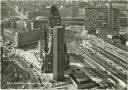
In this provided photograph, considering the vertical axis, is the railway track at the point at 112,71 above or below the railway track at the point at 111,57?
below

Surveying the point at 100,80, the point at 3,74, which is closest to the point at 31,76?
the point at 3,74

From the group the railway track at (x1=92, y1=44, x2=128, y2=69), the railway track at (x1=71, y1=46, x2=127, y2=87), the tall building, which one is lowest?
the railway track at (x1=71, y1=46, x2=127, y2=87)

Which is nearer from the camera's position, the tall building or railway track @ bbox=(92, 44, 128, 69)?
the tall building

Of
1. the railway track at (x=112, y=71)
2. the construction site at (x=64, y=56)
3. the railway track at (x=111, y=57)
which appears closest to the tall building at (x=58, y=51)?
the construction site at (x=64, y=56)

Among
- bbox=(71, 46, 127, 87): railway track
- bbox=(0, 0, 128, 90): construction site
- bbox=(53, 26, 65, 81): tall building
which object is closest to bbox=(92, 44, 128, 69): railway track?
bbox=(0, 0, 128, 90): construction site

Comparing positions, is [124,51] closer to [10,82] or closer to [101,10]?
[10,82]

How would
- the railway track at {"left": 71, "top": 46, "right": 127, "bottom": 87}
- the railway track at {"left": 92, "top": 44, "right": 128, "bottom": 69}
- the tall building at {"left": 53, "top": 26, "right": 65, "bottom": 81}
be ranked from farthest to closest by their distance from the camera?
the railway track at {"left": 92, "top": 44, "right": 128, "bottom": 69}, the railway track at {"left": 71, "top": 46, "right": 127, "bottom": 87}, the tall building at {"left": 53, "top": 26, "right": 65, "bottom": 81}

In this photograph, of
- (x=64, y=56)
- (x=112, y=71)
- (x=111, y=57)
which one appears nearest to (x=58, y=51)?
(x=64, y=56)

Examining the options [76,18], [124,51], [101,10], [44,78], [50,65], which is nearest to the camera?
[44,78]

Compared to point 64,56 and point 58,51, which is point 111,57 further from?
point 58,51

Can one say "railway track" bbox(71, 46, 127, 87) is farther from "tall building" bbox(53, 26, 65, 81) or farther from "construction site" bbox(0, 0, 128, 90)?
"tall building" bbox(53, 26, 65, 81)

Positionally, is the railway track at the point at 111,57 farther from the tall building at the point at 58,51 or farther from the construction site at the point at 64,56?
the tall building at the point at 58,51
